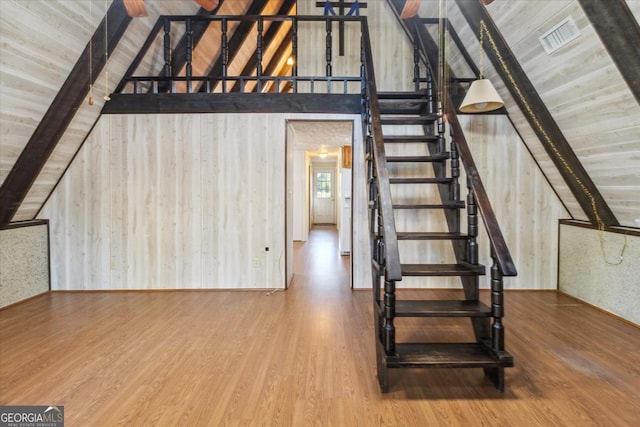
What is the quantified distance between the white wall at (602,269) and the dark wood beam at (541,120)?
0.23 m

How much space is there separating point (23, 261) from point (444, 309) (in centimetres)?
460

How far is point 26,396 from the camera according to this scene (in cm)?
208

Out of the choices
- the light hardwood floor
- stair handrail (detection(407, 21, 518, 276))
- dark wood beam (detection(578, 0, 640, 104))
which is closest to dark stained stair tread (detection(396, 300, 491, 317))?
stair handrail (detection(407, 21, 518, 276))

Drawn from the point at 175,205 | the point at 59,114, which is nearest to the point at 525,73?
the point at 175,205

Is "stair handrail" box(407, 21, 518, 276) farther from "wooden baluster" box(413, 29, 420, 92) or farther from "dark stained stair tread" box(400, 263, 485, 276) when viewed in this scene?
"wooden baluster" box(413, 29, 420, 92)

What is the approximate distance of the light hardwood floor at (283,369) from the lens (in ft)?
6.35

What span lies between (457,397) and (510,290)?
9.08 ft

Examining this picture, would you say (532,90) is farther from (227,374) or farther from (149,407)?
(149,407)

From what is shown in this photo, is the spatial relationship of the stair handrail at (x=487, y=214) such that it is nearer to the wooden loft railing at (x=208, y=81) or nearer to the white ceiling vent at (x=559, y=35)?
the white ceiling vent at (x=559, y=35)

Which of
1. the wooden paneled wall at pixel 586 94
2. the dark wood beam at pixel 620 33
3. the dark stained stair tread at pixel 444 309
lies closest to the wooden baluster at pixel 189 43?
the wooden paneled wall at pixel 586 94

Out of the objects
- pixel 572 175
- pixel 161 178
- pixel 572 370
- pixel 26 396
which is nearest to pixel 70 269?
pixel 161 178

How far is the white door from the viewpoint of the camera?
12.5 metres

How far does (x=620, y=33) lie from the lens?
2.20 metres

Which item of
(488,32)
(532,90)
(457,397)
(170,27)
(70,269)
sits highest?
(170,27)
